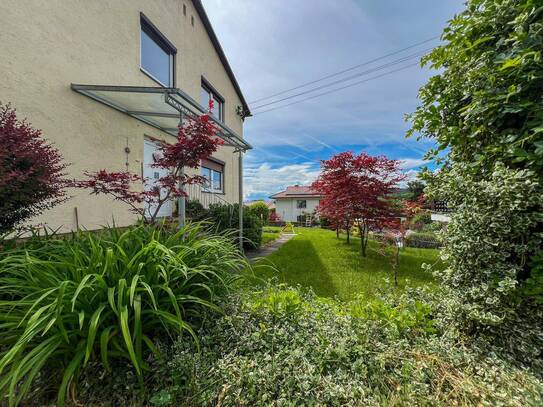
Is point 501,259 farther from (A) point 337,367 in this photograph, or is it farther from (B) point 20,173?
(B) point 20,173

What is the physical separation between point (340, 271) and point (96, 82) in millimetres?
6476

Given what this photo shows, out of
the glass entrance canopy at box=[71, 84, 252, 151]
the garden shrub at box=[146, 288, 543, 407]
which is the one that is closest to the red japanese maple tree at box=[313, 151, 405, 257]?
the glass entrance canopy at box=[71, 84, 252, 151]

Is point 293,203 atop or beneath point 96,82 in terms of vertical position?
beneath

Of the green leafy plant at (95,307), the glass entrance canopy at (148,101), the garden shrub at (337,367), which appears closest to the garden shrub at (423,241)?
Answer: the glass entrance canopy at (148,101)

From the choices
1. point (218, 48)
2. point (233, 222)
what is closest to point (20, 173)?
point (233, 222)

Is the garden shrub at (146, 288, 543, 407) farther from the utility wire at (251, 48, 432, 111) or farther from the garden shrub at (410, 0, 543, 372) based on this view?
the utility wire at (251, 48, 432, 111)

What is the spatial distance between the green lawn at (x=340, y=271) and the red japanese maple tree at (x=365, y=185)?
2.85 feet

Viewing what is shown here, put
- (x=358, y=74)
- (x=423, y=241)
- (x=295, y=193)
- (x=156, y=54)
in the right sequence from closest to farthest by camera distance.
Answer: (x=156, y=54), (x=423, y=241), (x=358, y=74), (x=295, y=193)

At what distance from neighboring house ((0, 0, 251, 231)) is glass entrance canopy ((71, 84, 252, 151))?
0.02 meters

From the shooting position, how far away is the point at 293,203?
30.9 meters

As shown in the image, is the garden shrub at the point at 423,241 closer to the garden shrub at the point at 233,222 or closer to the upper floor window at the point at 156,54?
the garden shrub at the point at 233,222

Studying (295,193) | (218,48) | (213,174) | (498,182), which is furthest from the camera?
(295,193)

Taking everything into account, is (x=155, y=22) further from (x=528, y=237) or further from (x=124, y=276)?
(x=528, y=237)

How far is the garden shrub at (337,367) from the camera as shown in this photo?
51.6 inches
